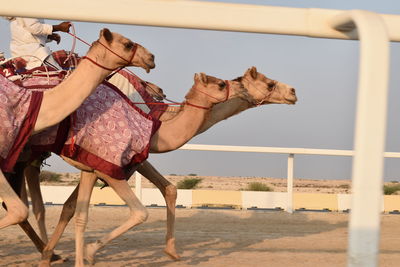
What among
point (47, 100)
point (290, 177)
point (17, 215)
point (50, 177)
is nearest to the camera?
point (17, 215)

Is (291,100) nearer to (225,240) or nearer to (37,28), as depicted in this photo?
(225,240)

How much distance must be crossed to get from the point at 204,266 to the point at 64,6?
568cm

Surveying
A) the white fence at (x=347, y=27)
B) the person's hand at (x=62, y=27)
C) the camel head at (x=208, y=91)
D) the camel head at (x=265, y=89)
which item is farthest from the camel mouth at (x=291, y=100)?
the white fence at (x=347, y=27)

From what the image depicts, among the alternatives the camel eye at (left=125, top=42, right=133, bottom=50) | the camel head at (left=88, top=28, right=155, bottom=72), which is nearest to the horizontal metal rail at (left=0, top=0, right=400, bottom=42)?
→ the camel head at (left=88, top=28, right=155, bottom=72)

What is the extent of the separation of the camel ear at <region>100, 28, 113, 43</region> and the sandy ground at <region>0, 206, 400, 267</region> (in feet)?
8.19

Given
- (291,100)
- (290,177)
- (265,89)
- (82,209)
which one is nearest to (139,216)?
(82,209)

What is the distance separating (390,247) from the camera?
912cm

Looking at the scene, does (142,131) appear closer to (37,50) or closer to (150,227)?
(37,50)

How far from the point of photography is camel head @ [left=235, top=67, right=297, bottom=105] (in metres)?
8.42

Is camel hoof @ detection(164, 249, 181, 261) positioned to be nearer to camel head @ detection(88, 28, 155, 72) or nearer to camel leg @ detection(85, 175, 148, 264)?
camel leg @ detection(85, 175, 148, 264)

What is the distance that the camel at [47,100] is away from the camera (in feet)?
Answer: 17.3

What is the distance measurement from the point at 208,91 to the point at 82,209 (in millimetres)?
1871

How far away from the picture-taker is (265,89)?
8453 mm

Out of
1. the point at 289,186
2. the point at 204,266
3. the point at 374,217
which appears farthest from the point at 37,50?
the point at 289,186
